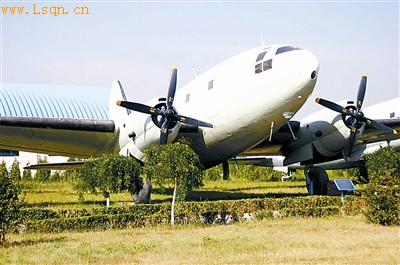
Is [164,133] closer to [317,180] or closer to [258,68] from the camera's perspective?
[258,68]

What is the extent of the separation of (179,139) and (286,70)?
447cm

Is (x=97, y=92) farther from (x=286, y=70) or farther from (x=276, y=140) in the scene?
(x=286, y=70)

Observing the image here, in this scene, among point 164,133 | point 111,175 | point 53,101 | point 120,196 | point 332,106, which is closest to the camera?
point 111,175

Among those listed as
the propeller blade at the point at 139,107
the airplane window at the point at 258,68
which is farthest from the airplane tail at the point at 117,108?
the airplane window at the point at 258,68

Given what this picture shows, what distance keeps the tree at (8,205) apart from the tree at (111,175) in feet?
15.1

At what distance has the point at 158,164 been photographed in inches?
648

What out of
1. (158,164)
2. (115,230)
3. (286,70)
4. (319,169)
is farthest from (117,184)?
(319,169)

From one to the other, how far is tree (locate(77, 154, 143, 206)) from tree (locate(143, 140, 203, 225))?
0.78 meters

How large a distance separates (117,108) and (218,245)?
10841 millimetres

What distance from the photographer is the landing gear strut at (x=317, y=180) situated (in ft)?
75.2

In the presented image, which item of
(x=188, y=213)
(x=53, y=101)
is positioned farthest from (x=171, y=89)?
(x=53, y=101)

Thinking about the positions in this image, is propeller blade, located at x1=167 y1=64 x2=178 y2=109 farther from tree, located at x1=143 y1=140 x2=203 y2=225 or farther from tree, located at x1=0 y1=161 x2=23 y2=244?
tree, located at x1=0 y1=161 x2=23 y2=244

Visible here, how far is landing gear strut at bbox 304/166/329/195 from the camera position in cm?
2291

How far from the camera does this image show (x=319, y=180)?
2294 cm
